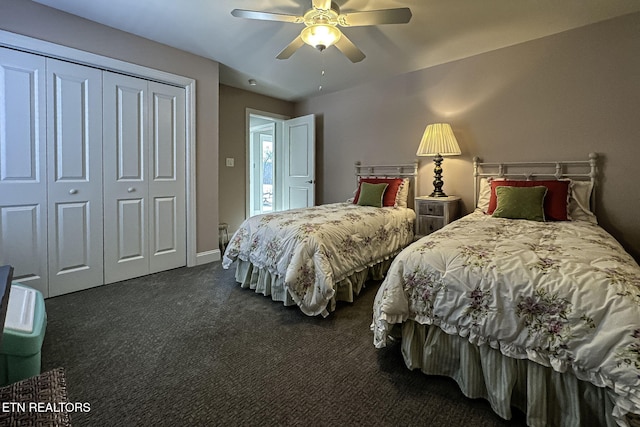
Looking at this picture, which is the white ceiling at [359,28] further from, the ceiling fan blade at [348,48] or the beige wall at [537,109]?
the ceiling fan blade at [348,48]

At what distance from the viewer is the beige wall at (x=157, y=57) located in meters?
2.39

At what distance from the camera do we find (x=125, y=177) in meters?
2.99

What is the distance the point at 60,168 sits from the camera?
2.60 m

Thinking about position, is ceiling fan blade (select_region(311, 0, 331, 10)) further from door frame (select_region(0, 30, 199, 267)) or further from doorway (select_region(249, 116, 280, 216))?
doorway (select_region(249, 116, 280, 216))

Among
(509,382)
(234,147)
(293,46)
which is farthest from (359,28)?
(509,382)

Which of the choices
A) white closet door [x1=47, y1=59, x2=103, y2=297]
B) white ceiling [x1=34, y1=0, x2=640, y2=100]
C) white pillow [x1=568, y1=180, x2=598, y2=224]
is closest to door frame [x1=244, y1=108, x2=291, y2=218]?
white ceiling [x1=34, y1=0, x2=640, y2=100]

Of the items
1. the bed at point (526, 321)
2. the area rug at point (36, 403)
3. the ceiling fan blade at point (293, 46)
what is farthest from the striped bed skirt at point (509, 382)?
the ceiling fan blade at point (293, 46)

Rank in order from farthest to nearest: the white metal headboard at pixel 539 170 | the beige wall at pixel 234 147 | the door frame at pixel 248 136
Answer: the door frame at pixel 248 136
the beige wall at pixel 234 147
the white metal headboard at pixel 539 170

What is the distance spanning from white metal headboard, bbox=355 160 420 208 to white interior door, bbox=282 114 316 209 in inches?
31.5

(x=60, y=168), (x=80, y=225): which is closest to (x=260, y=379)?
(x=80, y=225)

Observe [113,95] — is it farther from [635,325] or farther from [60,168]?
[635,325]

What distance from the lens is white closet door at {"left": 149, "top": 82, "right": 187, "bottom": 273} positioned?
3178mm

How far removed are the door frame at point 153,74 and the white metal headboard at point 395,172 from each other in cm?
227

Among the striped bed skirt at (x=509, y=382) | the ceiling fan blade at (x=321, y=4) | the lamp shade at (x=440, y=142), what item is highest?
the ceiling fan blade at (x=321, y=4)
